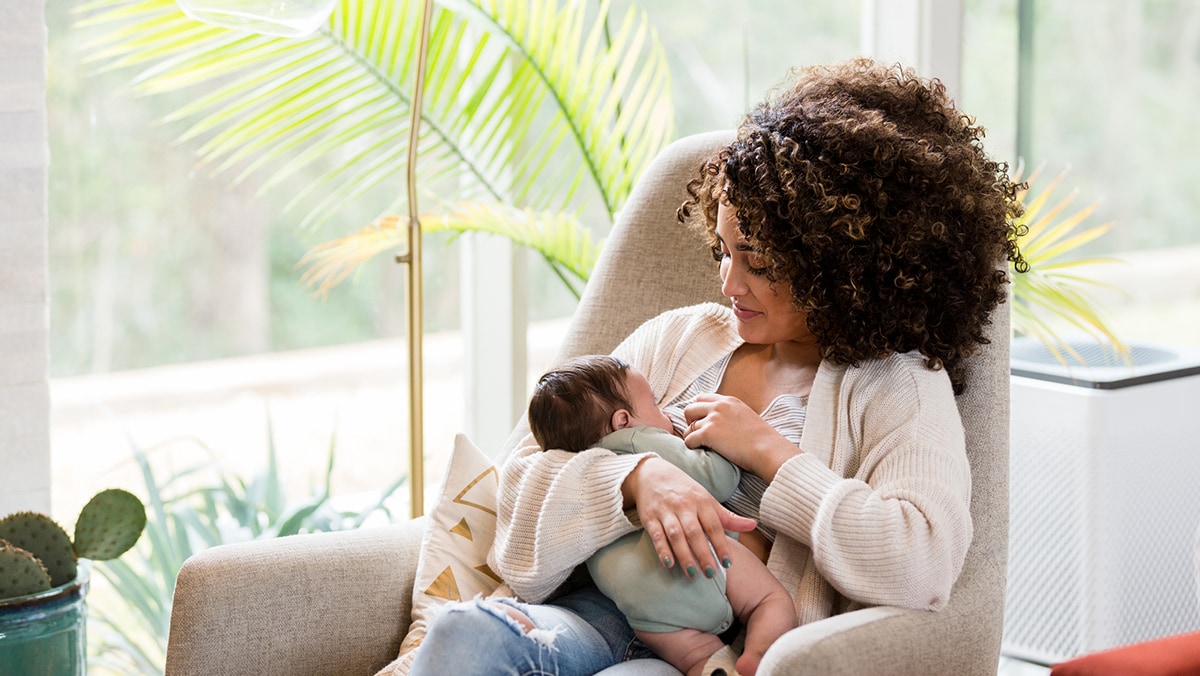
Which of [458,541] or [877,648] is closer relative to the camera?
[877,648]

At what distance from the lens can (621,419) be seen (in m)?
1.54

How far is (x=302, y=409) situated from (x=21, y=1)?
1.01 m

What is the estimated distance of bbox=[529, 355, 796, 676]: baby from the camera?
1.40 meters

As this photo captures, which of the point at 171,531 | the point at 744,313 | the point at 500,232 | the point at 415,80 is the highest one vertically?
the point at 415,80

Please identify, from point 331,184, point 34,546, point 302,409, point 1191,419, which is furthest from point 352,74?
point 1191,419

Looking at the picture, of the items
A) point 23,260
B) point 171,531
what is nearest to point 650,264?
point 23,260

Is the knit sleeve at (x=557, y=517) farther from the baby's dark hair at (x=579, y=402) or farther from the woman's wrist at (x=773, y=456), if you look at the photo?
the woman's wrist at (x=773, y=456)

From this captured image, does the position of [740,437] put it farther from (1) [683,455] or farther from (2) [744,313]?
(2) [744,313]

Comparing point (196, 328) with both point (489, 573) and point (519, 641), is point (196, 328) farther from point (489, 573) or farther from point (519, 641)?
point (519, 641)

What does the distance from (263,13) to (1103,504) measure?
5.62 feet

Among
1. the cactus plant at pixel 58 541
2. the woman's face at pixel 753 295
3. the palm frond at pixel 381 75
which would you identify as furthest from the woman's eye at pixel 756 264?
the cactus plant at pixel 58 541

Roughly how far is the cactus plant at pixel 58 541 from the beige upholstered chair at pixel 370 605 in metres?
0.25

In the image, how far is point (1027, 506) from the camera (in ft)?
8.07

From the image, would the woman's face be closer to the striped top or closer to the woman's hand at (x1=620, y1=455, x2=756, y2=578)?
the striped top
